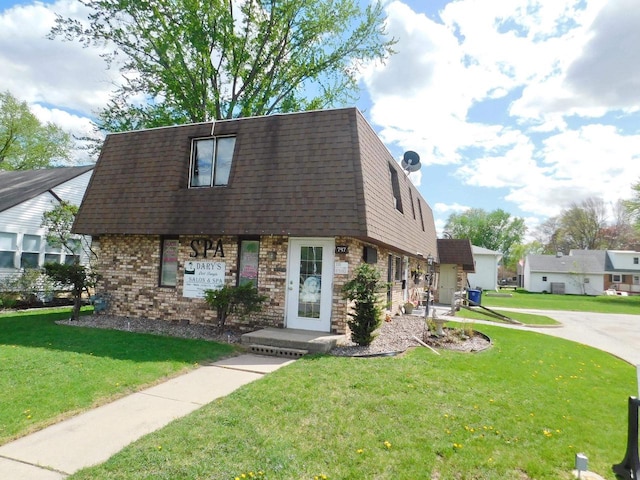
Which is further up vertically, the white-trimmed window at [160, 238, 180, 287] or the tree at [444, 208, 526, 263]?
the tree at [444, 208, 526, 263]

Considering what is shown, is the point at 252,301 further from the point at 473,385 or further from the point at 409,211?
the point at 409,211

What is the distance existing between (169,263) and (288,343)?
4.71 m

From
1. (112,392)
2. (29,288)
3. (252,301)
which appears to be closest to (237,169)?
(252,301)

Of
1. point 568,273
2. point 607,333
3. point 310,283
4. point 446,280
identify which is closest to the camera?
point 310,283

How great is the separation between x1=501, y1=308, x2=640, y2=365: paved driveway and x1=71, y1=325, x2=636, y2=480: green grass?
15.2 ft

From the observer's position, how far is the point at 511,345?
31.3ft

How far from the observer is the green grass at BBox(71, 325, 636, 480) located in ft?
11.1

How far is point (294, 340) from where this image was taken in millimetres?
7789

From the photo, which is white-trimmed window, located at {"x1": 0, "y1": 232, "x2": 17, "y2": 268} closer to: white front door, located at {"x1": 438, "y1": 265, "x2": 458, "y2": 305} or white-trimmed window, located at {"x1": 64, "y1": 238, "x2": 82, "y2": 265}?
white-trimmed window, located at {"x1": 64, "y1": 238, "x2": 82, "y2": 265}

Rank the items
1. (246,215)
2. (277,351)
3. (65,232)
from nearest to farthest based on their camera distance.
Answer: (277,351)
(246,215)
(65,232)

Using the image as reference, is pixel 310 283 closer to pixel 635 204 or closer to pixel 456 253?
pixel 456 253

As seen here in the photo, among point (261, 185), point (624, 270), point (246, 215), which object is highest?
point (261, 185)

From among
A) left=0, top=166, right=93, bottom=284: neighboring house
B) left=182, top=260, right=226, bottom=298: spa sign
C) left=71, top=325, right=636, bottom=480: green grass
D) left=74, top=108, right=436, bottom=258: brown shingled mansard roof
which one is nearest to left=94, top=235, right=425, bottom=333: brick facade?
left=182, top=260, right=226, bottom=298: spa sign

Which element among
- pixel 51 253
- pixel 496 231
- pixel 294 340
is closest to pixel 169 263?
pixel 294 340
